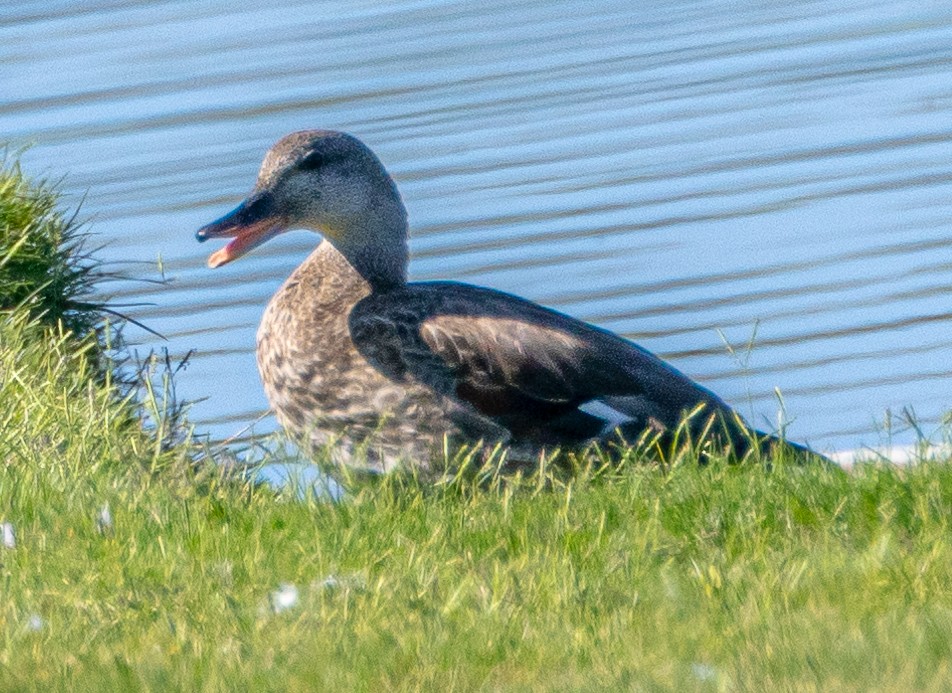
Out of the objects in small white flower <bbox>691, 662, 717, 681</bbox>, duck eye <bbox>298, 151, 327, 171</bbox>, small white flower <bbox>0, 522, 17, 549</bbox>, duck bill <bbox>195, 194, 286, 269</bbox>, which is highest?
duck eye <bbox>298, 151, 327, 171</bbox>

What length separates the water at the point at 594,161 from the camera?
8.99 metres

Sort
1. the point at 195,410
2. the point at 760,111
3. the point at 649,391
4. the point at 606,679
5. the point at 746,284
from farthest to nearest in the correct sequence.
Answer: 1. the point at 760,111
2. the point at 746,284
3. the point at 195,410
4. the point at 649,391
5. the point at 606,679

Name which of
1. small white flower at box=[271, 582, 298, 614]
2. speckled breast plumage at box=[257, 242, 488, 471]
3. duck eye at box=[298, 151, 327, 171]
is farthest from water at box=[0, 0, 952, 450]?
small white flower at box=[271, 582, 298, 614]

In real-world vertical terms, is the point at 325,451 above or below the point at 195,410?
above

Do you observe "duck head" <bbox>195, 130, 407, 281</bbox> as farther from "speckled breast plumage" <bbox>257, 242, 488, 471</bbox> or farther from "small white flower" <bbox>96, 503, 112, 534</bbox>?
"small white flower" <bbox>96, 503, 112, 534</bbox>

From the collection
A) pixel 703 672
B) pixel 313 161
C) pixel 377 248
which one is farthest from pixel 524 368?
pixel 703 672

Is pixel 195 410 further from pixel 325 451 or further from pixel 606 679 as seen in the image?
pixel 606 679

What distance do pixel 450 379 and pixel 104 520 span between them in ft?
5.91

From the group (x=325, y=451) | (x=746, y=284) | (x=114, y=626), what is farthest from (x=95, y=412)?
(x=746, y=284)

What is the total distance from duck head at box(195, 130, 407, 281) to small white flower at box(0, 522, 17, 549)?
2.18 meters

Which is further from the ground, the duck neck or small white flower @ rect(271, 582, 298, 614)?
the duck neck

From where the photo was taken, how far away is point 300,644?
3607 millimetres

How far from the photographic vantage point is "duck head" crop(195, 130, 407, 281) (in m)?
6.73

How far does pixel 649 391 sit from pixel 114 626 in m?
2.75
